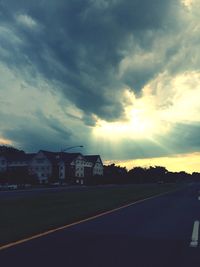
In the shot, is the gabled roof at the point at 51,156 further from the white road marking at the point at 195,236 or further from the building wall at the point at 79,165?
the white road marking at the point at 195,236

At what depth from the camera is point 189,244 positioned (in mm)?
7992

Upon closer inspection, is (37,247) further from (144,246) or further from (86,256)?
(144,246)

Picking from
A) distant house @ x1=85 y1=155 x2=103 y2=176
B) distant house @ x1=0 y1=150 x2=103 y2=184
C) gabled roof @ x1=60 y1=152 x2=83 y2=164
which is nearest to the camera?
distant house @ x1=0 y1=150 x2=103 y2=184

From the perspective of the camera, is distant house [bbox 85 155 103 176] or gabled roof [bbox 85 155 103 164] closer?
distant house [bbox 85 155 103 176]

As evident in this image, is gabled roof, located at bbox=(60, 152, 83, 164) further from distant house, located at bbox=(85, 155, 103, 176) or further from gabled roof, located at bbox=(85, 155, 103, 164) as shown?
gabled roof, located at bbox=(85, 155, 103, 164)

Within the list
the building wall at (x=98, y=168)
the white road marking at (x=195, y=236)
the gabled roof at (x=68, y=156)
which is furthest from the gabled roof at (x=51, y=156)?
the white road marking at (x=195, y=236)

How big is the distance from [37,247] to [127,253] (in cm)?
191

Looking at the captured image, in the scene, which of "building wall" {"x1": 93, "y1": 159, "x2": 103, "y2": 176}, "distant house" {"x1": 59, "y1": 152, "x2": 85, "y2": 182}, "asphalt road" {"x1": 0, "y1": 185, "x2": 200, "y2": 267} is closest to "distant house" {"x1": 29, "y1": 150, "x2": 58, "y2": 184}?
"distant house" {"x1": 59, "y1": 152, "x2": 85, "y2": 182}

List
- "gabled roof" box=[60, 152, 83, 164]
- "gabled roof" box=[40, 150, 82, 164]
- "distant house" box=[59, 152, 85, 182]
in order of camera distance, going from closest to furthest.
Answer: "gabled roof" box=[40, 150, 82, 164], "distant house" box=[59, 152, 85, 182], "gabled roof" box=[60, 152, 83, 164]

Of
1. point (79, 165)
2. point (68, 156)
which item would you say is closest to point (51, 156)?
point (68, 156)

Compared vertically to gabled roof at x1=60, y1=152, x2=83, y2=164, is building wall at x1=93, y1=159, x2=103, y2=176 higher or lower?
lower

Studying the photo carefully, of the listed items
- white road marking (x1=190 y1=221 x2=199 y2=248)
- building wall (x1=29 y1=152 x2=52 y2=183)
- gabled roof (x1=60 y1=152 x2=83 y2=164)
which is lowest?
white road marking (x1=190 y1=221 x2=199 y2=248)

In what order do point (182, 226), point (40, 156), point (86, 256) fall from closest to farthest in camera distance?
1. point (86, 256)
2. point (182, 226)
3. point (40, 156)

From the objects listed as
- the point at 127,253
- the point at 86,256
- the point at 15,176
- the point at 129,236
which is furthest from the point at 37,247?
the point at 15,176
